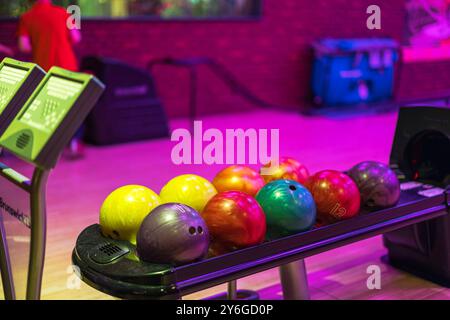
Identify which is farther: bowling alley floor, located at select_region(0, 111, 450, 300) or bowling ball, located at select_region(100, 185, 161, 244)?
bowling alley floor, located at select_region(0, 111, 450, 300)

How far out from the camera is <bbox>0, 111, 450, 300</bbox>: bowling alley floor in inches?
118

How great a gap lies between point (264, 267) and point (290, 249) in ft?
0.50

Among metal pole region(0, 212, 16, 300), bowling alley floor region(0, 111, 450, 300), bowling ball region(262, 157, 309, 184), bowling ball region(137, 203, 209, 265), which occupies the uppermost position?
bowling ball region(262, 157, 309, 184)

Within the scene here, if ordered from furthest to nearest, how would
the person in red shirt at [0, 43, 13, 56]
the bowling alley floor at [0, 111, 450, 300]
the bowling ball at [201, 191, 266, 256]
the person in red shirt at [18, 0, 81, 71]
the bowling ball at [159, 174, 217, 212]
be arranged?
1. the person in red shirt at [0, 43, 13, 56]
2. the person in red shirt at [18, 0, 81, 71]
3. the bowling alley floor at [0, 111, 450, 300]
4. the bowling ball at [159, 174, 217, 212]
5. the bowling ball at [201, 191, 266, 256]

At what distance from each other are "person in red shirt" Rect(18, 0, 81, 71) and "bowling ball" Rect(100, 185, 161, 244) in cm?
335

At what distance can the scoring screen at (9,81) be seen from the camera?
79.0 inches

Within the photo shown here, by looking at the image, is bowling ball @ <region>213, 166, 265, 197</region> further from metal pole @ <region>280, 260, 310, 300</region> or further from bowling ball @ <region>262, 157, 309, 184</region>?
metal pole @ <region>280, 260, 310, 300</region>

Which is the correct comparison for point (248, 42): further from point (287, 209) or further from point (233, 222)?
point (233, 222)

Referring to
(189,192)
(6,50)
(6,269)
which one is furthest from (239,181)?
(6,50)

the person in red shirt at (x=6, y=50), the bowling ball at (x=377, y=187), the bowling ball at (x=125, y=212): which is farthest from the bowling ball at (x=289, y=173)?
the person in red shirt at (x=6, y=50)

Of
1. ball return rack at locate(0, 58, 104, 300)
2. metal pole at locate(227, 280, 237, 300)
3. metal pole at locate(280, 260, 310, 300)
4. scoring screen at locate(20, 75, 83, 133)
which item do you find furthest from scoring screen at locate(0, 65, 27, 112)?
metal pole at locate(280, 260, 310, 300)

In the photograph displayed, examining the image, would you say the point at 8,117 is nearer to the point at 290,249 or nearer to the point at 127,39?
the point at 290,249

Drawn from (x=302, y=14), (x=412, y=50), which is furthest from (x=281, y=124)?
(x=412, y=50)

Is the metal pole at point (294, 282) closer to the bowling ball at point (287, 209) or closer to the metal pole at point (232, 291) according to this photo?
the metal pole at point (232, 291)
